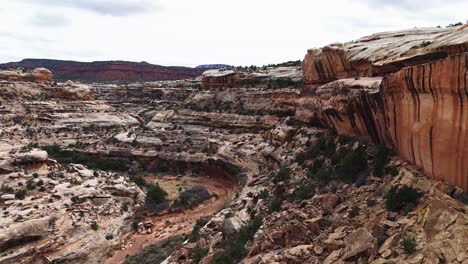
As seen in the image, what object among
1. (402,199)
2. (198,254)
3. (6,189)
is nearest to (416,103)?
(402,199)

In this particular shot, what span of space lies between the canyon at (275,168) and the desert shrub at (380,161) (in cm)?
6

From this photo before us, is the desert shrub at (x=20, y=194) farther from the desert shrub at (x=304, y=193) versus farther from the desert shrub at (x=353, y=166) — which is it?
the desert shrub at (x=353, y=166)

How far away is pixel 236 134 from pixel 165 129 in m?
9.76

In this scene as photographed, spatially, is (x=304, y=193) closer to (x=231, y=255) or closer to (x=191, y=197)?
(x=231, y=255)

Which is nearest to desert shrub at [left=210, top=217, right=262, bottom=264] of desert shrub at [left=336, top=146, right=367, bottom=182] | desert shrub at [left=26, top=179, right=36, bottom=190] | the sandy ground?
desert shrub at [left=336, top=146, right=367, bottom=182]

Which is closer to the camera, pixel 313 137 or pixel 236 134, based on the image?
pixel 313 137

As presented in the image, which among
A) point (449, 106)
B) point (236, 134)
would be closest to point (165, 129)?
point (236, 134)

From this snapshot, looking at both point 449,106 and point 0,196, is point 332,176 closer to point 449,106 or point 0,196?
point 449,106

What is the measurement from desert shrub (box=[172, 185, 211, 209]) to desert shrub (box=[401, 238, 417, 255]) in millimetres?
21586

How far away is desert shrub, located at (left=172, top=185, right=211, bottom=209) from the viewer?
29.8 m

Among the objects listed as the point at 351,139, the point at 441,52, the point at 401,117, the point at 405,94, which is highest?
the point at 441,52

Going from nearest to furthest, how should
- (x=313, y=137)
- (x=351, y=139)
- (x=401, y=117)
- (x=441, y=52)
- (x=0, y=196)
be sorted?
(x=441, y=52) < (x=401, y=117) < (x=351, y=139) < (x=0, y=196) < (x=313, y=137)

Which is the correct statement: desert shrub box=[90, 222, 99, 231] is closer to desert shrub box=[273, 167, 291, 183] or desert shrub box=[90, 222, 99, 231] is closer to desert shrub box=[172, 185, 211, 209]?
desert shrub box=[172, 185, 211, 209]

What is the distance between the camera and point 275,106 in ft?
128
